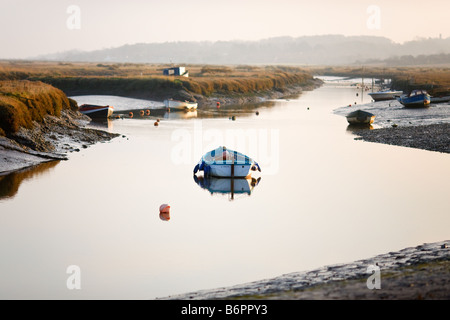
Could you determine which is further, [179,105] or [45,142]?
[179,105]

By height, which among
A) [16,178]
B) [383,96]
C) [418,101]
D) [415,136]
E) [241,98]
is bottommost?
[16,178]

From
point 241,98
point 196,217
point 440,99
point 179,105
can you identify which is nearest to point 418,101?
point 440,99

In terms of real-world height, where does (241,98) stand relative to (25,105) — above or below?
below

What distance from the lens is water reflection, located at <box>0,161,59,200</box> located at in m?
30.3

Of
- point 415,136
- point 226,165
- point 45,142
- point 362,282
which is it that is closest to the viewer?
point 362,282

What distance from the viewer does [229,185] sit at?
109ft

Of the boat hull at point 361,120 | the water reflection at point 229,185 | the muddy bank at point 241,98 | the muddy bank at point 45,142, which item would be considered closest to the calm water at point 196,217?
the water reflection at point 229,185

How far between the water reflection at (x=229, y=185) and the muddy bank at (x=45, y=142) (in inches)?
430

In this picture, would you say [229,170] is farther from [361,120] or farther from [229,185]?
[361,120]

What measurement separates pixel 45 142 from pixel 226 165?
49.0ft

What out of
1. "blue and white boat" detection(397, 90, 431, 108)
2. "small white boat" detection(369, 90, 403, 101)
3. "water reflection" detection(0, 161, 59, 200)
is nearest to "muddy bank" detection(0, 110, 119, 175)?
"water reflection" detection(0, 161, 59, 200)

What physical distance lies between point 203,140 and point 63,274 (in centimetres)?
3344

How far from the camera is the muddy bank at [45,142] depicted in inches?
1434
